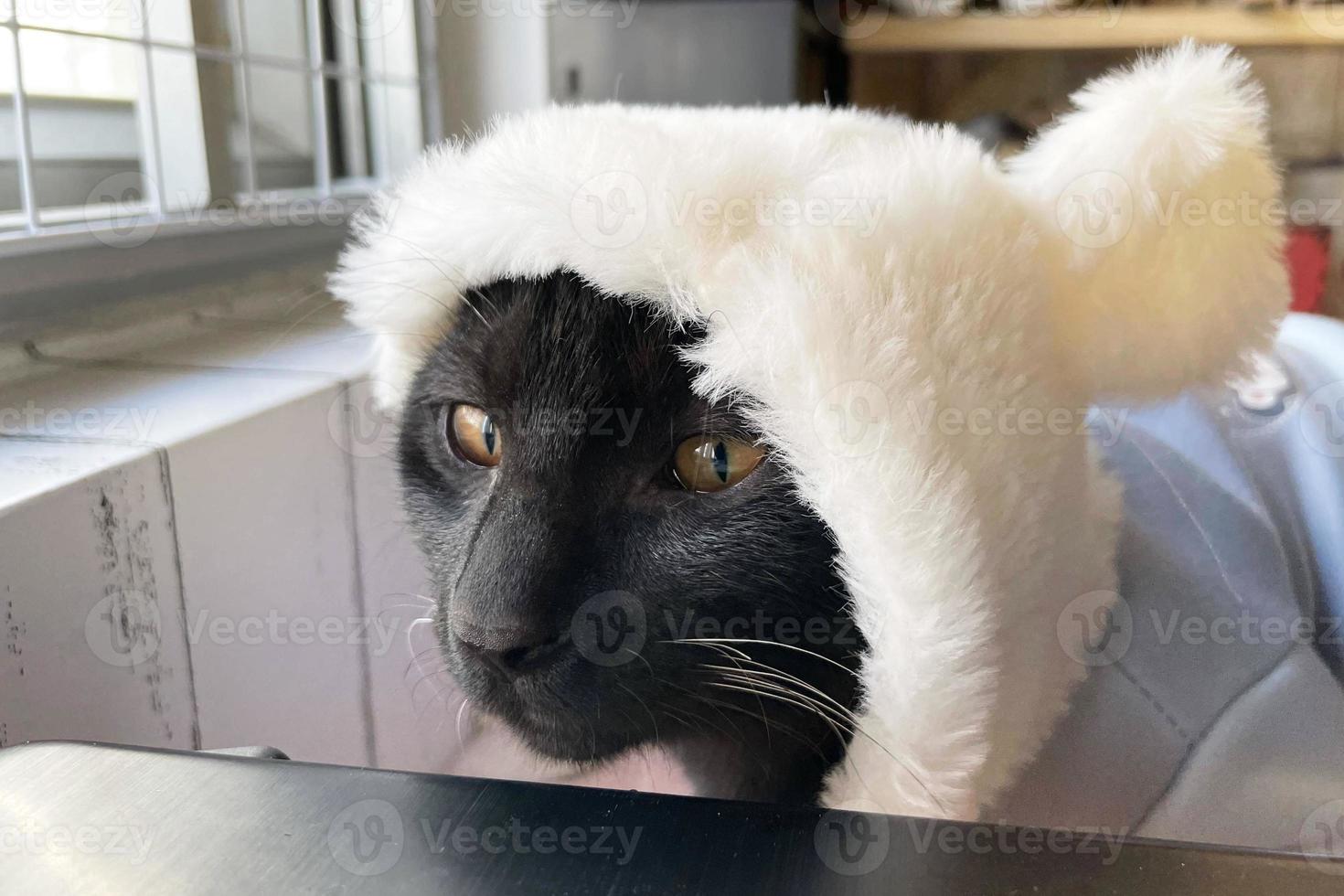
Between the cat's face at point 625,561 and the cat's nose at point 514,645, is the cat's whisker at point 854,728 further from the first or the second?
the cat's nose at point 514,645

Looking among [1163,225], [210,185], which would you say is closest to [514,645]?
[1163,225]

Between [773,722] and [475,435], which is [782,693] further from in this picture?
[475,435]

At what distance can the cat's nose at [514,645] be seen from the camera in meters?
0.57

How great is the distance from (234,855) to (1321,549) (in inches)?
28.4

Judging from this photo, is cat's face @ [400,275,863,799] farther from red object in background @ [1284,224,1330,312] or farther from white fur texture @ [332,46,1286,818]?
red object in background @ [1284,224,1330,312]

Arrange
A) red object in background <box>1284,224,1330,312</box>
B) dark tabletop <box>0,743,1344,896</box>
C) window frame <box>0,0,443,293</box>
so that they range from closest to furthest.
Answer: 1. dark tabletop <box>0,743,1344,896</box>
2. window frame <box>0,0,443,293</box>
3. red object in background <box>1284,224,1330,312</box>

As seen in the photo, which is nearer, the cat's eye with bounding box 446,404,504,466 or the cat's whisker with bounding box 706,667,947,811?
the cat's whisker with bounding box 706,667,947,811

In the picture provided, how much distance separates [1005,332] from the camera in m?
0.51

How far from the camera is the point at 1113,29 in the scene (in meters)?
1.65

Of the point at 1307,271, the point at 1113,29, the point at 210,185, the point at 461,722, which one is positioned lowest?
the point at 461,722

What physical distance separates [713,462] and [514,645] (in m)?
0.17

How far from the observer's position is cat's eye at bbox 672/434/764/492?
61 cm

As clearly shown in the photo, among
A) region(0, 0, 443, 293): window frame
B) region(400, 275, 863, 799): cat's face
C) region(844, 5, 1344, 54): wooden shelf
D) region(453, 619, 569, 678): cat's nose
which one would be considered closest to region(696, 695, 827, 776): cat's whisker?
region(400, 275, 863, 799): cat's face

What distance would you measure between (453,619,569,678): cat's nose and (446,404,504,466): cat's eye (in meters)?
0.14
